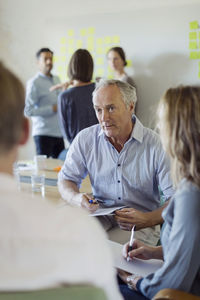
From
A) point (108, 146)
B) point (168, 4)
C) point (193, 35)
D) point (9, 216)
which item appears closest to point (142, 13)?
point (168, 4)

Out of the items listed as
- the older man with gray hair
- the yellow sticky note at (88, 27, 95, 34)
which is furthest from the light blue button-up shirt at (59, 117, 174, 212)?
the yellow sticky note at (88, 27, 95, 34)

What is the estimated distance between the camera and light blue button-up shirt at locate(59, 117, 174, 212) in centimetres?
199

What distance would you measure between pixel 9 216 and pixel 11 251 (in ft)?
0.22

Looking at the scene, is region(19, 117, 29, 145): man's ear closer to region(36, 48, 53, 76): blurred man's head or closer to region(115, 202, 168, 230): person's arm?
region(115, 202, 168, 230): person's arm

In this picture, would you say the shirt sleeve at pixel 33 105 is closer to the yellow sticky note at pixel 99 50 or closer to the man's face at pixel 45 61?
the man's face at pixel 45 61

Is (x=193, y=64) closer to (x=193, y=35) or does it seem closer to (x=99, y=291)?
(x=193, y=35)

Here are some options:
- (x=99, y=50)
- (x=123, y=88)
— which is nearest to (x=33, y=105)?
(x=99, y=50)

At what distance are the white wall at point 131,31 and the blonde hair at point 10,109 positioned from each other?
3.20m

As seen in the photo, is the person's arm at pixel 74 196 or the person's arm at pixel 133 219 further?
the person's arm at pixel 74 196

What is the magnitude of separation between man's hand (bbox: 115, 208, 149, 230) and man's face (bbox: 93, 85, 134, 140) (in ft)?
1.47

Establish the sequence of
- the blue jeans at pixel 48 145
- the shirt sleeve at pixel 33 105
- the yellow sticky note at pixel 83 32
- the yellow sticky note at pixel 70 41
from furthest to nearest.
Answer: the yellow sticky note at pixel 70 41 < the yellow sticky note at pixel 83 32 < the blue jeans at pixel 48 145 < the shirt sleeve at pixel 33 105

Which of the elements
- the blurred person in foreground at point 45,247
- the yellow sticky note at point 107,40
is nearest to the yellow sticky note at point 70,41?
the yellow sticky note at point 107,40

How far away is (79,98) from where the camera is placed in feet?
10.3

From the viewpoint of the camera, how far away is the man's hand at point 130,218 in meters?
1.81
